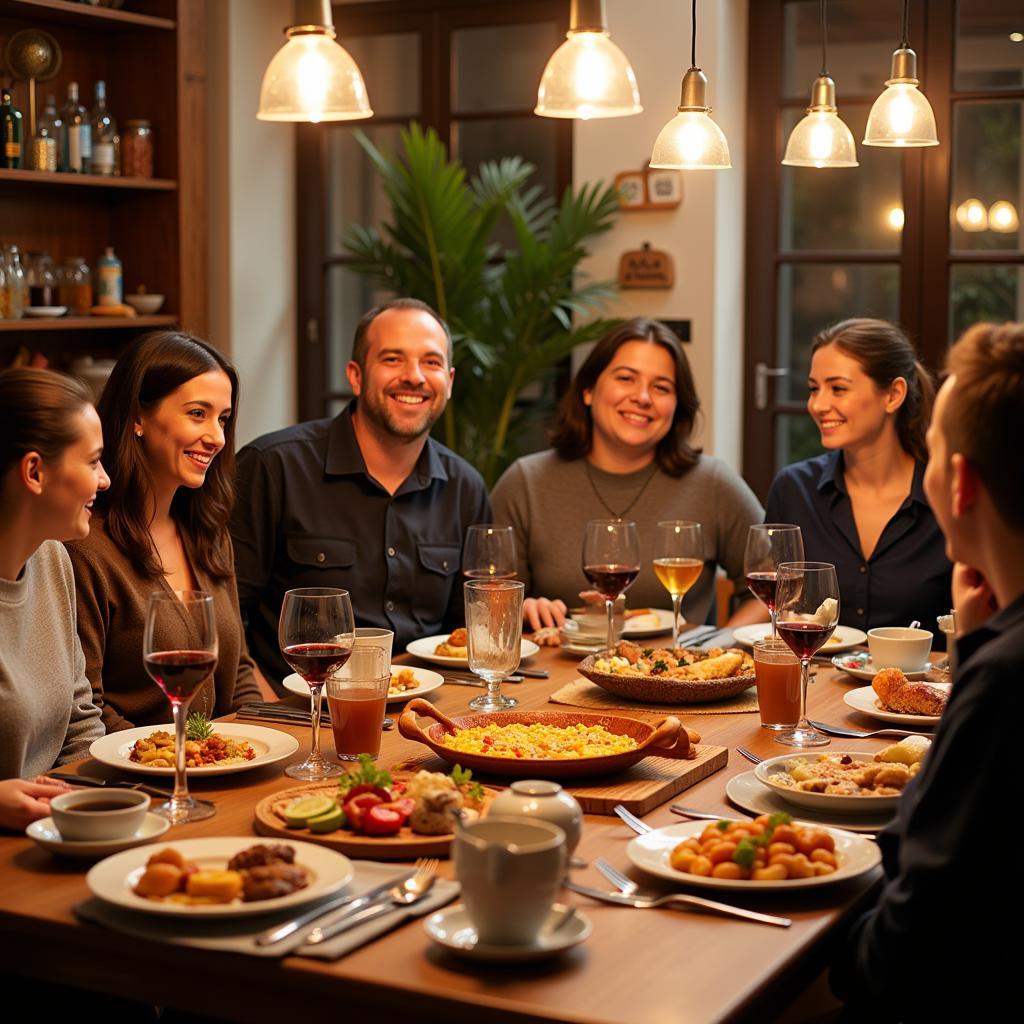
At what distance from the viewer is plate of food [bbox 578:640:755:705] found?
7.82 ft

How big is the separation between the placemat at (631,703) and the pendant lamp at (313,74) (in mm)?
994

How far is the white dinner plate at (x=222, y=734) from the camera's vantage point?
6.24 feet

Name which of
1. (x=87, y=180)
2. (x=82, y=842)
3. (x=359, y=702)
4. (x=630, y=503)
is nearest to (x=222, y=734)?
(x=359, y=702)

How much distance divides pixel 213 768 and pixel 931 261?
11.7ft

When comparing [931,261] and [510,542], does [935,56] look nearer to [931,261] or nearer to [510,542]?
[931,261]

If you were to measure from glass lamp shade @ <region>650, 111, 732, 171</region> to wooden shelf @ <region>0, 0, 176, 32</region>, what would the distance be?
2610mm

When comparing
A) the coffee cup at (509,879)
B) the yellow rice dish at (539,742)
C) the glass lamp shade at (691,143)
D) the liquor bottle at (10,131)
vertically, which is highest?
the liquor bottle at (10,131)

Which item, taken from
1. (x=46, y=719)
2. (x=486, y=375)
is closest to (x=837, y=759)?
(x=46, y=719)

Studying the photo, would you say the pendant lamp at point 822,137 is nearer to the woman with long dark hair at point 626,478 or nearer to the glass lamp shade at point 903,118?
the glass lamp shade at point 903,118

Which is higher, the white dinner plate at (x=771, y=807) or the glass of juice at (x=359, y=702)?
the glass of juice at (x=359, y=702)

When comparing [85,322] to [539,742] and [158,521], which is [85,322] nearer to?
[158,521]

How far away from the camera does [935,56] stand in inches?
184

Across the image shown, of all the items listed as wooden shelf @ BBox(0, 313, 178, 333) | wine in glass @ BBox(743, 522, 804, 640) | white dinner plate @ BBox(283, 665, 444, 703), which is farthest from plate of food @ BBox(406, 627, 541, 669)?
wooden shelf @ BBox(0, 313, 178, 333)

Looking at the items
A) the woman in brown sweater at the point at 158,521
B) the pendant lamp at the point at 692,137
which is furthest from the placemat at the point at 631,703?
the pendant lamp at the point at 692,137
